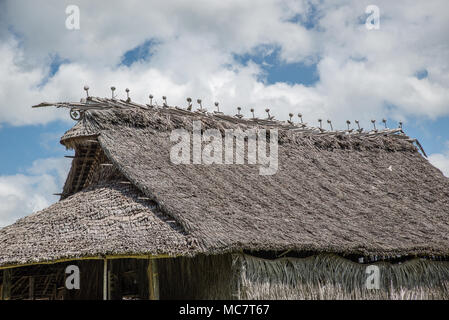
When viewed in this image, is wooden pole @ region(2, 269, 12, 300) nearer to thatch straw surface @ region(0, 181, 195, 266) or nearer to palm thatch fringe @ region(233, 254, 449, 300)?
thatch straw surface @ region(0, 181, 195, 266)

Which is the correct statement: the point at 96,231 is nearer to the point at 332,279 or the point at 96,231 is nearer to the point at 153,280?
the point at 153,280

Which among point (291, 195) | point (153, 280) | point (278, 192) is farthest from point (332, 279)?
point (153, 280)

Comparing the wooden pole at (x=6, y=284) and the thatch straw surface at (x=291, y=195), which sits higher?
the thatch straw surface at (x=291, y=195)

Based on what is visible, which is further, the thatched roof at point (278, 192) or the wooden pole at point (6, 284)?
the wooden pole at point (6, 284)

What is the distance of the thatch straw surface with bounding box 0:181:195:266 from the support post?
0.85 m

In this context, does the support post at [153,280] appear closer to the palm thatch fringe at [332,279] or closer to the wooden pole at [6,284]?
the palm thatch fringe at [332,279]

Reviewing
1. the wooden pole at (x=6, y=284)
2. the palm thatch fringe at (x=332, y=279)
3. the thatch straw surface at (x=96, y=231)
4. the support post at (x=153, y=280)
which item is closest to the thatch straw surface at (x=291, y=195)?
the thatch straw surface at (x=96, y=231)

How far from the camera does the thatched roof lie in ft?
38.4

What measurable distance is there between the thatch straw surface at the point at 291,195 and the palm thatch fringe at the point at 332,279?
61 cm

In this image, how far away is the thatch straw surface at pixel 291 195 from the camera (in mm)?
11836

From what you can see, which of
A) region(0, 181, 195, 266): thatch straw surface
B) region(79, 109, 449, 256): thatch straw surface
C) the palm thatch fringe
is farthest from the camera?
region(79, 109, 449, 256): thatch straw surface

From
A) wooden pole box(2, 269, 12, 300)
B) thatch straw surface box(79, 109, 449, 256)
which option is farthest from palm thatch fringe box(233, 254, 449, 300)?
wooden pole box(2, 269, 12, 300)

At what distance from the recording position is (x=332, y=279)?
12.8 m
